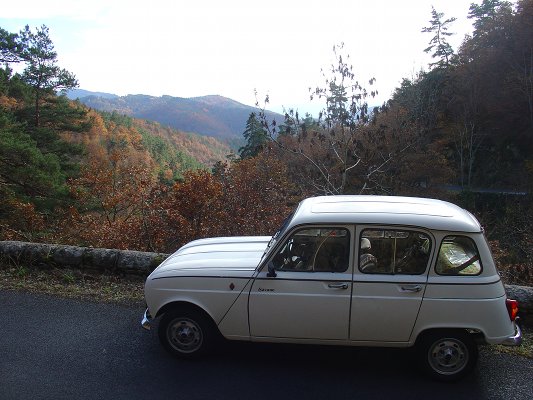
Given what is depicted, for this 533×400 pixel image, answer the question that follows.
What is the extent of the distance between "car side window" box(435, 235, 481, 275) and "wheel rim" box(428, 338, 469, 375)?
24.7 inches

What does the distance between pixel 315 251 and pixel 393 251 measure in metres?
0.70

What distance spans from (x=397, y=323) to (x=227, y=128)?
174 meters

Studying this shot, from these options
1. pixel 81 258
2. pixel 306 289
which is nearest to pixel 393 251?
pixel 306 289

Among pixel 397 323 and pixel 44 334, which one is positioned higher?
pixel 397 323

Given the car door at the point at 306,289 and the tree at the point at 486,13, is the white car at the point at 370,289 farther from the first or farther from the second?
the tree at the point at 486,13

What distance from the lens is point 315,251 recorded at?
4398 millimetres

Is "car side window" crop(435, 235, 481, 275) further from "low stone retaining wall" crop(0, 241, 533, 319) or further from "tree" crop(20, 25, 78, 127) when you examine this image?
"tree" crop(20, 25, 78, 127)

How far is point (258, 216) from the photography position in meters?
13.9

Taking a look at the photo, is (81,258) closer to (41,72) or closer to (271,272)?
(271,272)

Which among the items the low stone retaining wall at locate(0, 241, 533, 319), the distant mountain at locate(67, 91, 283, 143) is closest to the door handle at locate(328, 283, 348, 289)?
the low stone retaining wall at locate(0, 241, 533, 319)

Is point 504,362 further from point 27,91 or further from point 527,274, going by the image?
point 27,91

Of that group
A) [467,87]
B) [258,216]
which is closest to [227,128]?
[467,87]

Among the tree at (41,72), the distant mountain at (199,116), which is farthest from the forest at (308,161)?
the distant mountain at (199,116)

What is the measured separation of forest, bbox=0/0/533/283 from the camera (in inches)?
536
